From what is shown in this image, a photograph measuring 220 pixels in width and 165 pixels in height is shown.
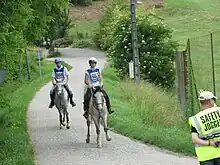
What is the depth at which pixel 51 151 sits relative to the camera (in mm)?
16359

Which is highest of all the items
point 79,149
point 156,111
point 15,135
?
point 156,111

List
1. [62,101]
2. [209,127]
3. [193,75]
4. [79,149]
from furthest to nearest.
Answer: [193,75] < [62,101] < [79,149] < [209,127]

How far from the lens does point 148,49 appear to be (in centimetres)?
3534

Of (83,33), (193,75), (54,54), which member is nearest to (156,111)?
(193,75)

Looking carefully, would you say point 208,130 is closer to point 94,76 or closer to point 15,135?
point 94,76

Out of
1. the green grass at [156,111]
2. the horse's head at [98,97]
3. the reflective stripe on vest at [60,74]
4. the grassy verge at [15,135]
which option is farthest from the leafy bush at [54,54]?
the horse's head at [98,97]

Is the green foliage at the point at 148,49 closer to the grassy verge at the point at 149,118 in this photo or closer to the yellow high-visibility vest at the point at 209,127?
the grassy verge at the point at 149,118

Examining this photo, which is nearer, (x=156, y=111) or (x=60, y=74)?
(x=60, y=74)

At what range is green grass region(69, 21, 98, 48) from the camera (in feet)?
262

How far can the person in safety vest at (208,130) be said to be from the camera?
957 cm

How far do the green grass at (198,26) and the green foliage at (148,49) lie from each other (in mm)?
1700

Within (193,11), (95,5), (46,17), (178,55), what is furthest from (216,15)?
(46,17)

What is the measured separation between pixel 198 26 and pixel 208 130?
5776cm

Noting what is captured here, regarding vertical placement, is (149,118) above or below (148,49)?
below
